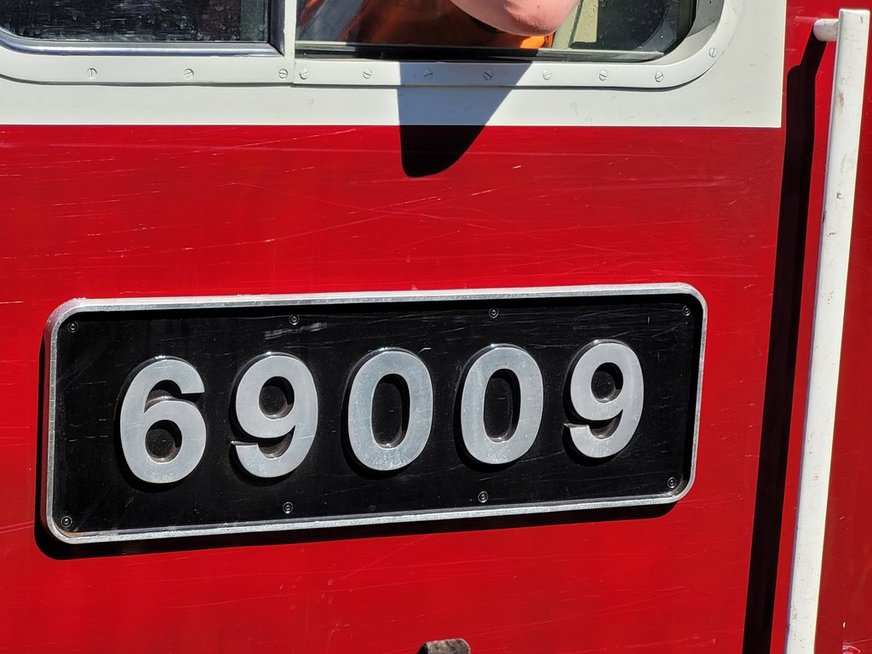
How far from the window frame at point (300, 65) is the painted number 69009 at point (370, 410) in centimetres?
32

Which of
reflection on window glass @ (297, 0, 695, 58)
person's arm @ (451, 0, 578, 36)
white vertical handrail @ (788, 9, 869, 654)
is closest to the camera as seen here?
person's arm @ (451, 0, 578, 36)

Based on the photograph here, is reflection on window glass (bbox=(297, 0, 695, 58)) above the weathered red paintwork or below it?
above

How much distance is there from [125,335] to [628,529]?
2.35 ft

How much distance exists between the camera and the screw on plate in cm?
142

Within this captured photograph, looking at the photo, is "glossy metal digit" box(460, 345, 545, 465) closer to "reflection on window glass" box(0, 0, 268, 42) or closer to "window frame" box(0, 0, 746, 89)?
"window frame" box(0, 0, 746, 89)

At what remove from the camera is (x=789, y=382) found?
1.51 metres

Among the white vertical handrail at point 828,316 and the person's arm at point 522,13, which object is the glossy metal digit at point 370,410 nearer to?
the person's arm at point 522,13

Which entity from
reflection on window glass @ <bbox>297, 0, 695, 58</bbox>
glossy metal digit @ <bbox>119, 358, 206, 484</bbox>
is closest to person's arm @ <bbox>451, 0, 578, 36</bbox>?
reflection on window glass @ <bbox>297, 0, 695, 58</bbox>

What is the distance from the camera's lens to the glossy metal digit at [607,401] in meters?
1.40

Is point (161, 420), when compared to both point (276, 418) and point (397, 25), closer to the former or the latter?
point (276, 418)

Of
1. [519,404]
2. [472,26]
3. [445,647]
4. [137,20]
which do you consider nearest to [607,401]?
[519,404]

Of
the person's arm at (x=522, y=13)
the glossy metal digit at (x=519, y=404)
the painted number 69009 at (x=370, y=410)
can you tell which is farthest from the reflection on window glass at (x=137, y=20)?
the glossy metal digit at (x=519, y=404)

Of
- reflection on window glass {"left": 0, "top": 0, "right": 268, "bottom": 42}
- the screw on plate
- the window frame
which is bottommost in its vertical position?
the screw on plate

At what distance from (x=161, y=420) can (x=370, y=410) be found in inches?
9.8
